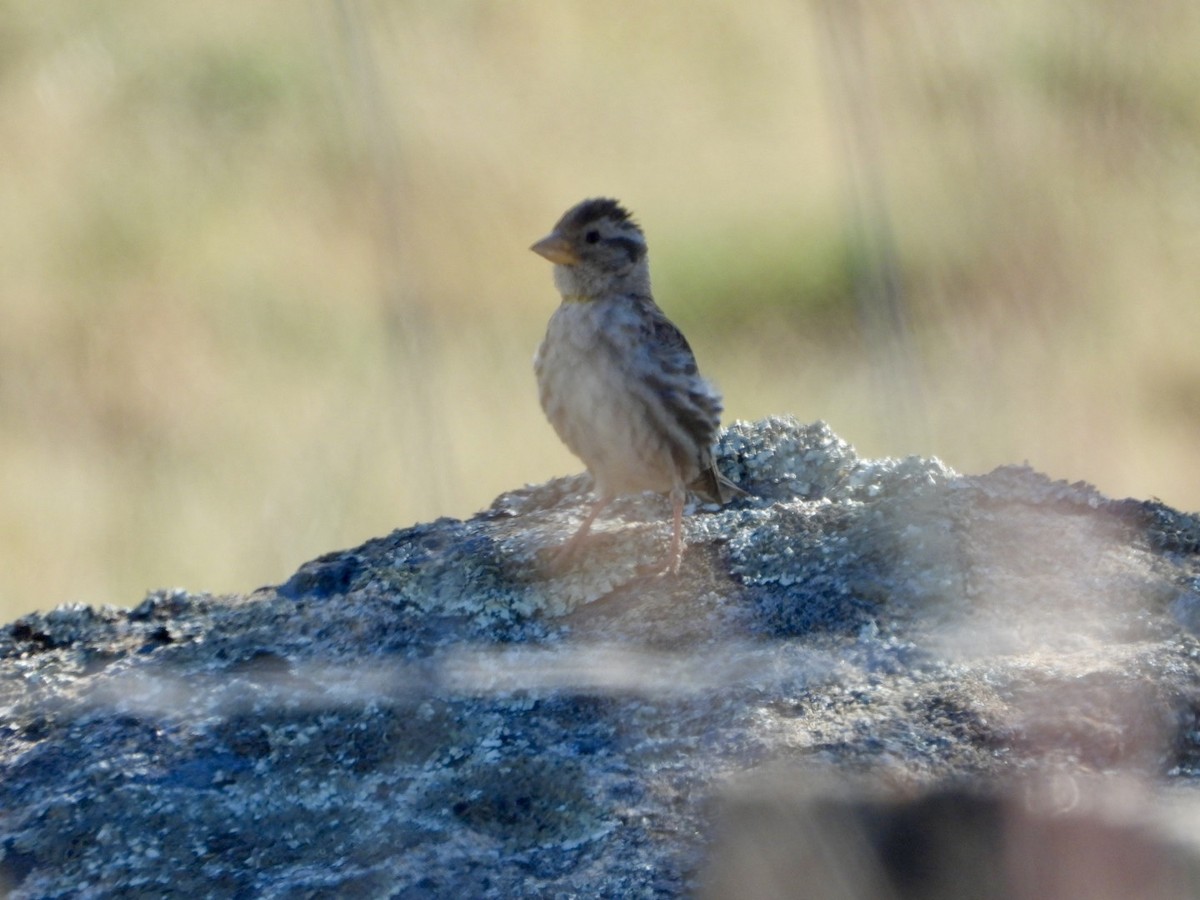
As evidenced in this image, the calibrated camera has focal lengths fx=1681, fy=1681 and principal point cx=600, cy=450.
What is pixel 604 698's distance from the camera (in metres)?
2.86

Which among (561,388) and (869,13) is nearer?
(869,13)

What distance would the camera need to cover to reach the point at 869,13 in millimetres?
2734

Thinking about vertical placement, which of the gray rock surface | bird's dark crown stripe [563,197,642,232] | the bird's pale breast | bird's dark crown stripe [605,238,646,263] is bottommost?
the gray rock surface

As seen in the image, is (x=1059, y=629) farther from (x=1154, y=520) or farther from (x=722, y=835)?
(x=722, y=835)

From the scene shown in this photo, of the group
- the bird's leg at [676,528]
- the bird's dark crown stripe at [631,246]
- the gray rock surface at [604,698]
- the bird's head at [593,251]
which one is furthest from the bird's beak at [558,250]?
the gray rock surface at [604,698]

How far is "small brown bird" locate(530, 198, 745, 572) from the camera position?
4.29m

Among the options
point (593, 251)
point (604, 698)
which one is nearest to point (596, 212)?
point (593, 251)

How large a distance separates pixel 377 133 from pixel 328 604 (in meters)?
0.90

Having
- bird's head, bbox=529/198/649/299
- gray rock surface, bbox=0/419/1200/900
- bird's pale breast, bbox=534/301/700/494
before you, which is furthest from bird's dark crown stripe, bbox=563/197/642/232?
gray rock surface, bbox=0/419/1200/900

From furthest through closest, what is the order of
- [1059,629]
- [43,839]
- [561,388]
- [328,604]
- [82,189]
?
1. [82,189]
2. [561,388]
3. [328,604]
4. [1059,629]
5. [43,839]

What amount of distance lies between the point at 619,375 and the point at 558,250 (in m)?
0.48

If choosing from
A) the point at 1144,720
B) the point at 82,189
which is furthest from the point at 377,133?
the point at 82,189

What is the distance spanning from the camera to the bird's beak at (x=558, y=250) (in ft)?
15.8

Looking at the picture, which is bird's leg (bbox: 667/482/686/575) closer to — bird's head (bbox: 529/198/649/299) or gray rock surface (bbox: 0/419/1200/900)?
gray rock surface (bbox: 0/419/1200/900)
